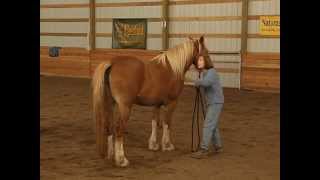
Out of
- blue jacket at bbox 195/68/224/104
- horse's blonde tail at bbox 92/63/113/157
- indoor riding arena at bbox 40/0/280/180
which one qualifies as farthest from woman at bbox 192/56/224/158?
horse's blonde tail at bbox 92/63/113/157

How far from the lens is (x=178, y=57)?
6.55 meters

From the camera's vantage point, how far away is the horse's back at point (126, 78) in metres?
5.81

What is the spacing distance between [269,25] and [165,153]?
33.6 ft

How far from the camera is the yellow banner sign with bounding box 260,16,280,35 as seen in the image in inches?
614

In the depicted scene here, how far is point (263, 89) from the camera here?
15.7m

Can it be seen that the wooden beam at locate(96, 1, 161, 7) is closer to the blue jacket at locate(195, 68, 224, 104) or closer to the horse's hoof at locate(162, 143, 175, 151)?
the horse's hoof at locate(162, 143, 175, 151)

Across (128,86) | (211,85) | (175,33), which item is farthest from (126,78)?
(175,33)

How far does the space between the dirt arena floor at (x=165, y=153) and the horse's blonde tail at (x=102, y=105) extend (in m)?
0.35

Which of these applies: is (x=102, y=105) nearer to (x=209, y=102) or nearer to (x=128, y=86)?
(x=128, y=86)

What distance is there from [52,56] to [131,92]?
16.6 metres
